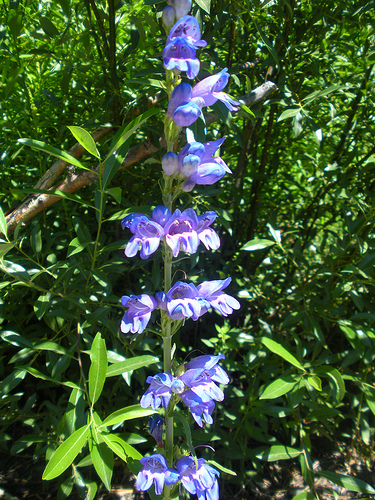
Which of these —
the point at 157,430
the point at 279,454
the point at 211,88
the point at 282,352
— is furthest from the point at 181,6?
the point at 279,454

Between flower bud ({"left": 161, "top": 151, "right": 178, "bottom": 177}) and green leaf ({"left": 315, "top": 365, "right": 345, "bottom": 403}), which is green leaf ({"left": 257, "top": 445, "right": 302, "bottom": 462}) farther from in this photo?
flower bud ({"left": 161, "top": 151, "right": 178, "bottom": 177})

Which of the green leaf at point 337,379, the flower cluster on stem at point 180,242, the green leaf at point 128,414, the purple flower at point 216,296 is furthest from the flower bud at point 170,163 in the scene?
the green leaf at point 337,379

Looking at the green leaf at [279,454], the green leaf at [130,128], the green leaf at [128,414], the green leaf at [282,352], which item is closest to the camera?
the green leaf at [130,128]

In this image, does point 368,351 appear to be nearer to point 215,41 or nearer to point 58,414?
point 58,414

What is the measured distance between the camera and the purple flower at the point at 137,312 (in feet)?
3.40

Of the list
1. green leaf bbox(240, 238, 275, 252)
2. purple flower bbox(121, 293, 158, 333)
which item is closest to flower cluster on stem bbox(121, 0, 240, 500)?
purple flower bbox(121, 293, 158, 333)

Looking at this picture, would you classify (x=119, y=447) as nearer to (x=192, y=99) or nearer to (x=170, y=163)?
(x=170, y=163)

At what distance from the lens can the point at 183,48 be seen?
917 mm

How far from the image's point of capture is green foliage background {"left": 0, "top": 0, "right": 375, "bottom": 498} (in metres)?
1.47

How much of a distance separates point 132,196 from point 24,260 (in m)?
0.59

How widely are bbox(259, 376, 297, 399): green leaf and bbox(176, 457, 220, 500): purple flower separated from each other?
16.0 inches

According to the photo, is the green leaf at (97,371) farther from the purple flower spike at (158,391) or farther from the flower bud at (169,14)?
the flower bud at (169,14)

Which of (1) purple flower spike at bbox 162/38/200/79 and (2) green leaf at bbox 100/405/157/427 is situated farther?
(2) green leaf at bbox 100/405/157/427

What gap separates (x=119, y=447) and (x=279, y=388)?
710mm
